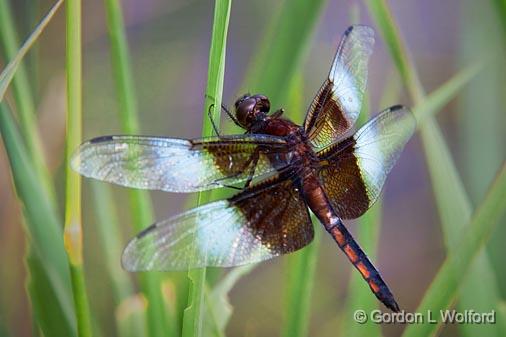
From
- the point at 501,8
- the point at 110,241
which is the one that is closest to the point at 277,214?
the point at 110,241

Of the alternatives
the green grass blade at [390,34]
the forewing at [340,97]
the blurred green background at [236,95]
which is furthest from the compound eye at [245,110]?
the blurred green background at [236,95]

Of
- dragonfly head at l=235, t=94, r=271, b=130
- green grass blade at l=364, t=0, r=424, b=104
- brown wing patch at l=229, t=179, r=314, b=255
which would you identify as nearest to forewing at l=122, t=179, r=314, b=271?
brown wing patch at l=229, t=179, r=314, b=255

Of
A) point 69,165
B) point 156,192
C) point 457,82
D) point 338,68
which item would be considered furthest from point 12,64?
point 156,192

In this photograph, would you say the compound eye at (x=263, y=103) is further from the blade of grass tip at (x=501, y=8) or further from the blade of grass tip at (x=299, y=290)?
the blade of grass tip at (x=501, y=8)

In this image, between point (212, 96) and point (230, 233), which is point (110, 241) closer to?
point (230, 233)

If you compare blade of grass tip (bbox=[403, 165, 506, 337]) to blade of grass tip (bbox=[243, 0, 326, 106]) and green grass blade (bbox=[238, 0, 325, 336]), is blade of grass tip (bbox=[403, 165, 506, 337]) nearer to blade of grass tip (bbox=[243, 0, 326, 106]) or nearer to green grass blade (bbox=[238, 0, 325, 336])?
green grass blade (bbox=[238, 0, 325, 336])
